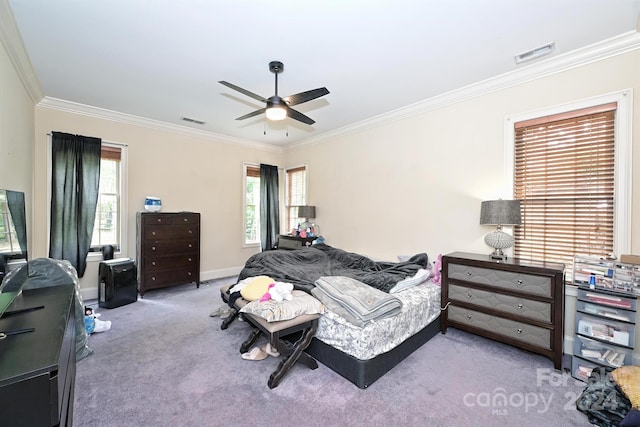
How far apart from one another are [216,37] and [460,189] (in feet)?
10.2

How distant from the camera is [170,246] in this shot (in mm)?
4398

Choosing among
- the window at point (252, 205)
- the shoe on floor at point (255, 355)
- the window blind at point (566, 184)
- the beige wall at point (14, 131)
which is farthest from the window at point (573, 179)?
the beige wall at point (14, 131)

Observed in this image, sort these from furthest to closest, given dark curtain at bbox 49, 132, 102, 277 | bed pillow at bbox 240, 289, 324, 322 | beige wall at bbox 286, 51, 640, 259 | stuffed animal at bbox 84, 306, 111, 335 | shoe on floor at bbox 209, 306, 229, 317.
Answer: dark curtain at bbox 49, 132, 102, 277 → shoe on floor at bbox 209, 306, 229, 317 → stuffed animal at bbox 84, 306, 111, 335 → beige wall at bbox 286, 51, 640, 259 → bed pillow at bbox 240, 289, 324, 322

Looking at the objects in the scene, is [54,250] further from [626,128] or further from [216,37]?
[626,128]

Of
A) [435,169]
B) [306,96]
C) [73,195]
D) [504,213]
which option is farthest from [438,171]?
[73,195]

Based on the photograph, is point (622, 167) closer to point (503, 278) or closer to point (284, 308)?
point (503, 278)

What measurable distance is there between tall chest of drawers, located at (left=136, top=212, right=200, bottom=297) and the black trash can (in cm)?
23

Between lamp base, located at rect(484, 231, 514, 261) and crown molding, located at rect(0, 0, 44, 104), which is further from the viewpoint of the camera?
lamp base, located at rect(484, 231, 514, 261)

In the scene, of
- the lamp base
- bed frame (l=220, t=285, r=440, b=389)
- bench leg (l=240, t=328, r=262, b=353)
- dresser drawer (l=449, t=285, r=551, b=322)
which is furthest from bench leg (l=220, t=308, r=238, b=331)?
the lamp base

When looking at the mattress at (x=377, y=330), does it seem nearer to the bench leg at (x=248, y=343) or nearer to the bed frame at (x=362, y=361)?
the bed frame at (x=362, y=361)

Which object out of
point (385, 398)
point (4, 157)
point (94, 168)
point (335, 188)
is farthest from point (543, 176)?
point (94, 168)

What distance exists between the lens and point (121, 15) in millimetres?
2090

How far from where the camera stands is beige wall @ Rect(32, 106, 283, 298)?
12.1ft

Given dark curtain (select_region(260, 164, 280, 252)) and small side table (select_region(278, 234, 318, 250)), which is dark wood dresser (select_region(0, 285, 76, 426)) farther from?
dark curtain (select_region(260, 164, 280, 252))
